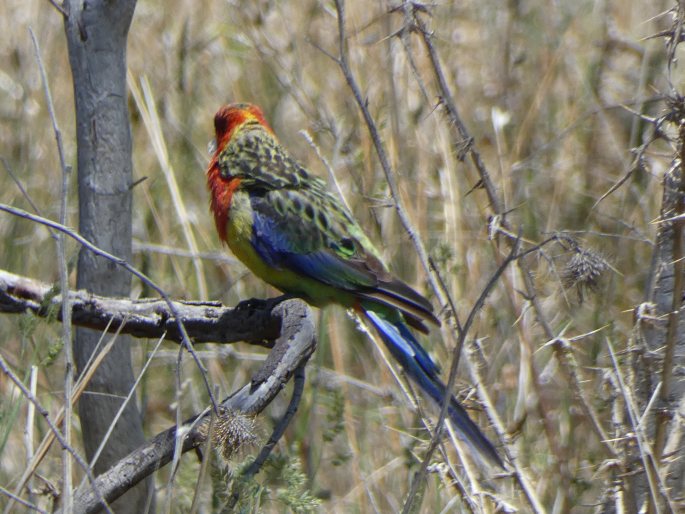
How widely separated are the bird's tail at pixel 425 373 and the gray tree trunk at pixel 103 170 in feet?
2.77

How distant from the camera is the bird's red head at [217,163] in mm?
3250

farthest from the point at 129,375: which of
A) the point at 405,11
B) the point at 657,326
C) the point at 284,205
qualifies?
→ the point at 657,326

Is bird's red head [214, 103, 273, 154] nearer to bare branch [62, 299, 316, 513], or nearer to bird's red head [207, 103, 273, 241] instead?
bird's red head [207, 103, 273, 241]

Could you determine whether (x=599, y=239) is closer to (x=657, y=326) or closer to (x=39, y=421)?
(x=657, y=326)

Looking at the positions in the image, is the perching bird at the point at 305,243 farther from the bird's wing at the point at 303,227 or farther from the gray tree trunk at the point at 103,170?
the gray tree trunk at the point at 103,170

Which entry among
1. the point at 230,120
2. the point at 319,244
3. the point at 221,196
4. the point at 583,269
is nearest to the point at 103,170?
the point at 221,196

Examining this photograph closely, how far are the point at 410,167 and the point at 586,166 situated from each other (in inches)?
32.4

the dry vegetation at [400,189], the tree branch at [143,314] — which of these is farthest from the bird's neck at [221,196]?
the tree branch at [143,314]

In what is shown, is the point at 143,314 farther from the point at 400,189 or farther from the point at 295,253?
the point at 400,189

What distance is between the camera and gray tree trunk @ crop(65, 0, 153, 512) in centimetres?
250

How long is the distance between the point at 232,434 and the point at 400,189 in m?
2.09

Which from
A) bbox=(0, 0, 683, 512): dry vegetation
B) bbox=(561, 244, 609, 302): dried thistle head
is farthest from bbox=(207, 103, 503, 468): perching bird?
bbox=(561, 244, 609, 302): dried thistle head

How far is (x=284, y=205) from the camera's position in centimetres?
325

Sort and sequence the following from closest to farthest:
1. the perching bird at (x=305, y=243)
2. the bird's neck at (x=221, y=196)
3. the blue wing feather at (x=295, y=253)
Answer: the perching bird at (x=305, y=243) → the blue wing feather at (x=295, y=253) → the bird's neck at (x=221, y=196)
